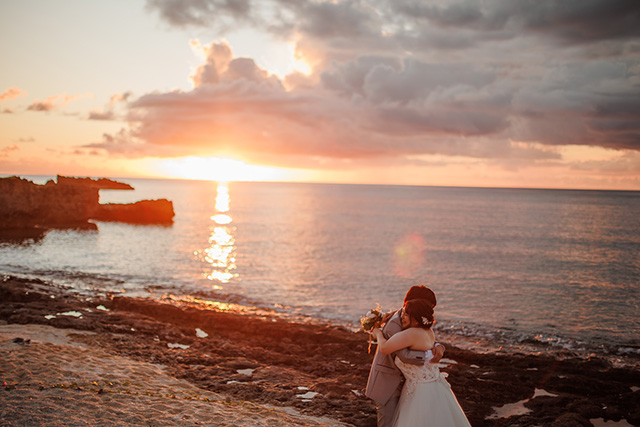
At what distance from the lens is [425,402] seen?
6.44 m

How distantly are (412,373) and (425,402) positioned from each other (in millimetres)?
438

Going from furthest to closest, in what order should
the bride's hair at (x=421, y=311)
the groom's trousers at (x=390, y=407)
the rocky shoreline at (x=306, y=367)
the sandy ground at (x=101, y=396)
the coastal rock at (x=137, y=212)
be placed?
the coastal rock at (x=137, y=212) → the rocky shoreline at (x=306, y=367) → the sandy ground at (x=101, y=396) → the groom's trousers at (x=390, y=407) → the bride's hair at (x=421, y=311)

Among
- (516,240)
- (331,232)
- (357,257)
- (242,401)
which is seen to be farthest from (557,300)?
(331,232)

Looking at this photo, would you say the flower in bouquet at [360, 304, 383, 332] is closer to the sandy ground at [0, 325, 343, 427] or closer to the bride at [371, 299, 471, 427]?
the bride at [371, 299, 471, 427]

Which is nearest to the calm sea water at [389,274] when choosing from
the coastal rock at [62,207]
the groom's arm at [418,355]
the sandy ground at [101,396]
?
the coastal rock at [62,207]

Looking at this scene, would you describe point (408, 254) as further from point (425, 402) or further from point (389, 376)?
point (425, 402)

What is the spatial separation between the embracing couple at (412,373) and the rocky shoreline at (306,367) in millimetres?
3990

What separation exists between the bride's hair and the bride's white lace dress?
78cm

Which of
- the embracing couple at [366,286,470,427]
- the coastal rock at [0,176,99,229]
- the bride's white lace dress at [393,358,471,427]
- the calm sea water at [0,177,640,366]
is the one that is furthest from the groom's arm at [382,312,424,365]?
the coastal rock at [0,176,99,229]

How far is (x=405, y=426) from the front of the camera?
6.38 metres

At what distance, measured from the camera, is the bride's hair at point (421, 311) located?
6.12m

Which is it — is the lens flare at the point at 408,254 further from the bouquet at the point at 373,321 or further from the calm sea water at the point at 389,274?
the bouquet at the point at 373,321

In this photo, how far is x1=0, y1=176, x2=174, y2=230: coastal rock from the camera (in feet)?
181

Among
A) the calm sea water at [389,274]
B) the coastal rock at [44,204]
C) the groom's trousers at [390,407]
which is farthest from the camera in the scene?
the coastal rock at [44,204]
